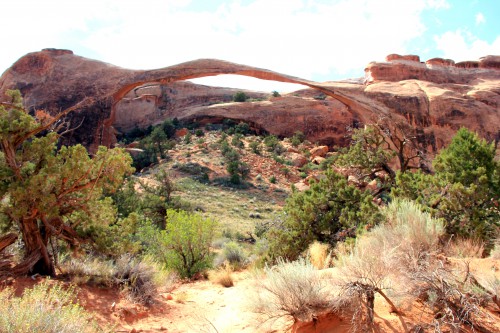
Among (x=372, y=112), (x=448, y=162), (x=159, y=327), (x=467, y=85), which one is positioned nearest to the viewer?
(x=159, y=327)

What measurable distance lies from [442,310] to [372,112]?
1762cm

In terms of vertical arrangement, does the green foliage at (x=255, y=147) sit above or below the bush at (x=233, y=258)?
above

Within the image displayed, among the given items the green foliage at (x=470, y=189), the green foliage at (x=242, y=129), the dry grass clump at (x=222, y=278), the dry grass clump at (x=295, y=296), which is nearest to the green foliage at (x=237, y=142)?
the green foliage at (x=242, y=129)

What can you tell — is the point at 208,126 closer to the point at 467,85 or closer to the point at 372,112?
the point at 372,112

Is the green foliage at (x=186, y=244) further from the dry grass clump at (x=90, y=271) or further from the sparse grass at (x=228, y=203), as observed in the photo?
the sparse grass at (x=228, y=203)

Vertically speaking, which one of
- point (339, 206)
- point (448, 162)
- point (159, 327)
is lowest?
point (159, 327)

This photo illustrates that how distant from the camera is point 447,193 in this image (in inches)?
291

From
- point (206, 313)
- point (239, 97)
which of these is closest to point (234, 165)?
point (239, 97)

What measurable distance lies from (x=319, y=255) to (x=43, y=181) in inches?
171

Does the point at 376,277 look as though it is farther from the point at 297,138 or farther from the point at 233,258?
the point at 297,138

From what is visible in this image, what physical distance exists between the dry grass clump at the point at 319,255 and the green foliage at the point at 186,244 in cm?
256

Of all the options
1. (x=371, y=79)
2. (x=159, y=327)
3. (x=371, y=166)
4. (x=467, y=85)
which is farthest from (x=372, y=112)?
(x=159, y=327)

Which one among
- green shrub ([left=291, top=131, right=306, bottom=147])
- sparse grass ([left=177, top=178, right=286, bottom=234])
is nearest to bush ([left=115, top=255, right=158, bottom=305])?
sparse grass ([left=177, top=178, right=286, bottom=234])

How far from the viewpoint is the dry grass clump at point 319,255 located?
20.4 feet
